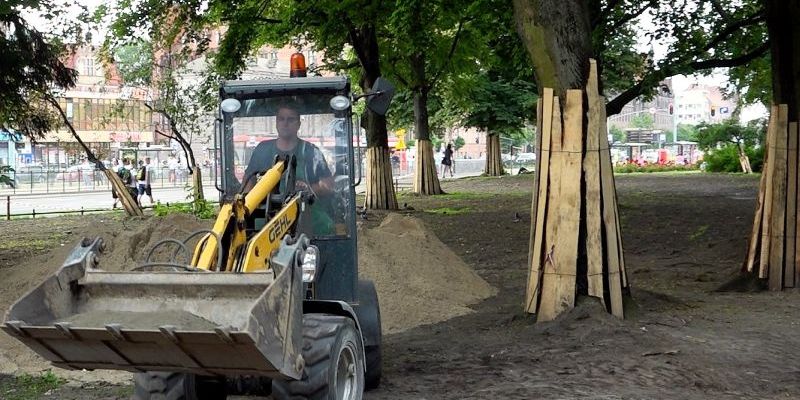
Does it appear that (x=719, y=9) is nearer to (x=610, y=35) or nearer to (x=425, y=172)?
(x=610, y=35)

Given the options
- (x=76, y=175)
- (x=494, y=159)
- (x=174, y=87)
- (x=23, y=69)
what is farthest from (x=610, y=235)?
(x=76, y=175)

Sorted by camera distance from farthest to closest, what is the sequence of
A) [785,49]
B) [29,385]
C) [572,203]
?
[785,49] < [572,203] < [29,385]

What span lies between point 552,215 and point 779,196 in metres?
3.90

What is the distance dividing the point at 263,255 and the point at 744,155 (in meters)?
40.5

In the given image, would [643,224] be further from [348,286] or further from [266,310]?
[266,310]

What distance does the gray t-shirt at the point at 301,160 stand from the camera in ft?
25.8

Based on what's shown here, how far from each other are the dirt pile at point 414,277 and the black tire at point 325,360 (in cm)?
480

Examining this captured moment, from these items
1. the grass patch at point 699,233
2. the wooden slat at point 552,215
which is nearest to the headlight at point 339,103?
the wooden slat at point 552,215

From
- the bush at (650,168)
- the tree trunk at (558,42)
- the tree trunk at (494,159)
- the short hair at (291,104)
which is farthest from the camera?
the bush at (650,168)

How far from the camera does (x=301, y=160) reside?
7871mm

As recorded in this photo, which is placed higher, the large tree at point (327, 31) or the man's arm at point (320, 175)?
the large tree at point (327, 31)

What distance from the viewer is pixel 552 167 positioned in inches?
412

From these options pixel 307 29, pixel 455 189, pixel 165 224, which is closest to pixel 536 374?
pixel 165 224

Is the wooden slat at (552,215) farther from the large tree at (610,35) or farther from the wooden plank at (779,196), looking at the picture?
the wooden plank at (779,196)
